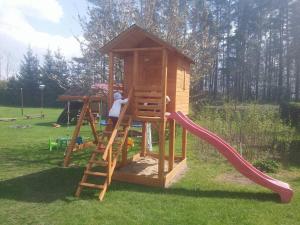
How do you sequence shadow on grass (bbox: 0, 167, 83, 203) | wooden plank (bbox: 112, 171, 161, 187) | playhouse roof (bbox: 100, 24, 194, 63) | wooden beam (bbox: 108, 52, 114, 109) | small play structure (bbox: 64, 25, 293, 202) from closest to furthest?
shadow on grass (bbox: 0, 167, 83, 203) → small play structure (bbox: 64, 25, 293, 202) → wooden plank (bbox: 112, 171, 161, 187) → playhouse roof (bbox: 100, 24, 194, 63) → wooden beam (bbox: 108, 52, 114, 109)

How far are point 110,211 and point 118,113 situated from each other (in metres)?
2.76

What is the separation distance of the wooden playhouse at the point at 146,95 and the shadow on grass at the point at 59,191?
36cm

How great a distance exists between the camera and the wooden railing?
7.89 meters

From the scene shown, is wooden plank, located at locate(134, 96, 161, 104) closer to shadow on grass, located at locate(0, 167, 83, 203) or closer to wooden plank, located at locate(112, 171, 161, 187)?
wooden plank, located at locate(112, 171, 161, 187)

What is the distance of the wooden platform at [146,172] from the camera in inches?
302

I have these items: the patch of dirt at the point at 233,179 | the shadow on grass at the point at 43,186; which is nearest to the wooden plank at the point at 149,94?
the shadow on grass at the point at 43,186

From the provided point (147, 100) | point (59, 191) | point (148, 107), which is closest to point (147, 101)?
point (147, 100)

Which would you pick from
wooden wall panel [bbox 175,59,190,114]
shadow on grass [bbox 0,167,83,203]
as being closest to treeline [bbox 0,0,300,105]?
wooden wall panel [bbox 175,59,190,114]

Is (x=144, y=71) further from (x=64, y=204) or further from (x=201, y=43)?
(x=201, y=43)

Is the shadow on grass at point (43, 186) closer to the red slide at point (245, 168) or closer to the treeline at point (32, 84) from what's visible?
the red slide at point (245, 168)

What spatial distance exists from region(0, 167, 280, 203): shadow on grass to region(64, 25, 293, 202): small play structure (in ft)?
0.89

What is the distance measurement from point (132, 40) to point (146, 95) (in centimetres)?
147

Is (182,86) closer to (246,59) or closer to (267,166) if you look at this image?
(267,166)

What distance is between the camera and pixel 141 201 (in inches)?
253
